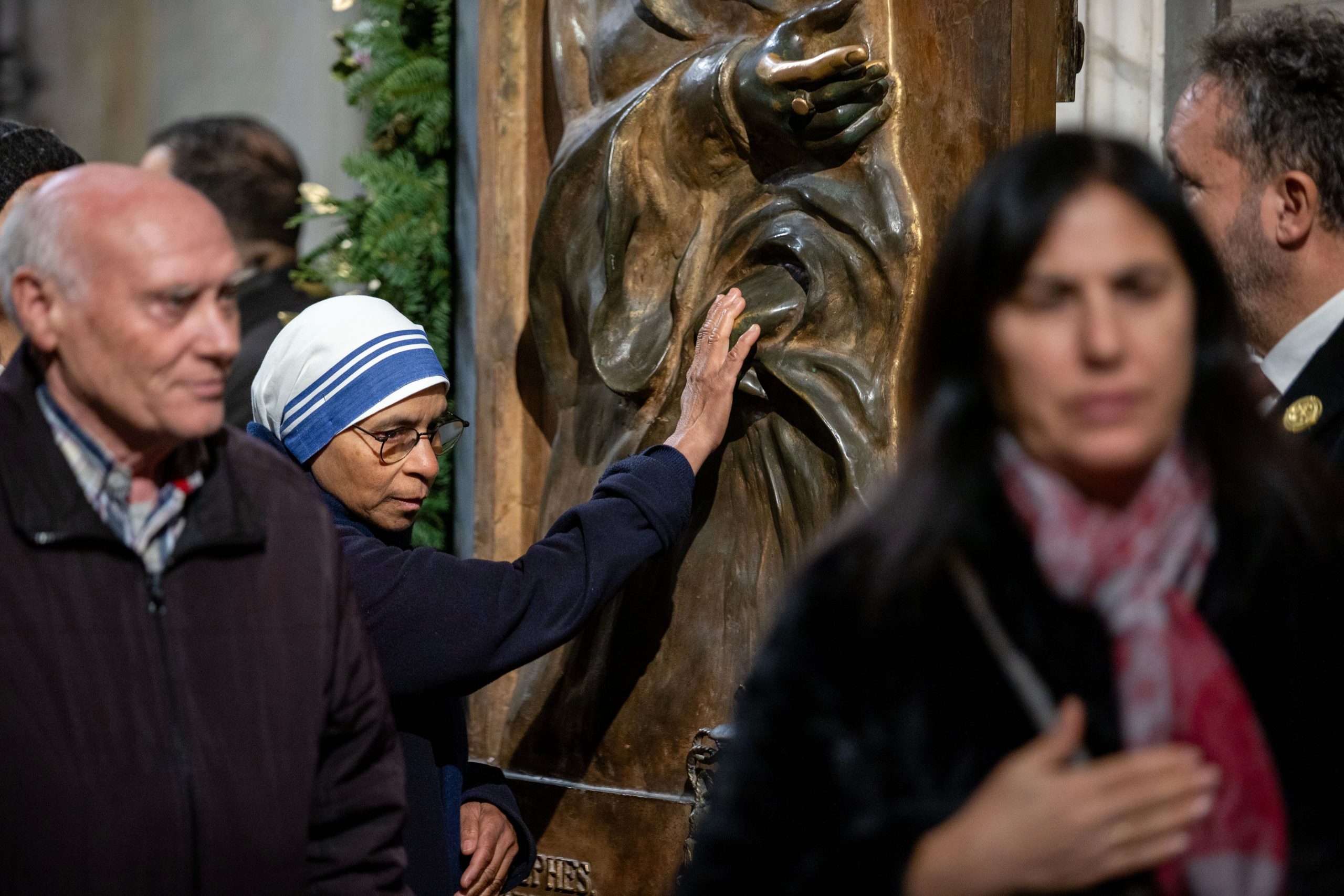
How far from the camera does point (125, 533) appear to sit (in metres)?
1.46

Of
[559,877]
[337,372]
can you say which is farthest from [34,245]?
[559,877]

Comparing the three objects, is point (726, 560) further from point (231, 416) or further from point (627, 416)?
point (231, 416)

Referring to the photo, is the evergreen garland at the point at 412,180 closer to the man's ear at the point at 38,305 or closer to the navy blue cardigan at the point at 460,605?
the navy blue cardigan at the point at 460,605

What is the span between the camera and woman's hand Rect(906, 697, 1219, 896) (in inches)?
39.2

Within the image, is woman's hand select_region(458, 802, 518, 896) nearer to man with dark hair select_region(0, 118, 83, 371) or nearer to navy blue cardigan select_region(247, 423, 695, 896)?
navy blue cardigan select_region(247, 423, 695, 896)

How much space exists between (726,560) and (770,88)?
29.7 inches

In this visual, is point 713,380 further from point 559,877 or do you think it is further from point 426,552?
point 559,877

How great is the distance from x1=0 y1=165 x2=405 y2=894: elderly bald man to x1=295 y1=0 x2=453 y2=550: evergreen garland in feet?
5.44

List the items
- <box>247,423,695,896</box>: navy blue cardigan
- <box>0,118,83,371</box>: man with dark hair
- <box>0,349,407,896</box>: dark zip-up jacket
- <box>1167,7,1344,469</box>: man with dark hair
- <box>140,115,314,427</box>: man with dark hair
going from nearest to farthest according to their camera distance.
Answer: <box>0,349,407,896</box>: dark zip-up jacket < <box>1167,7,1344,469</box>: man with dark hair < <box>247,423,695,896</box>: navy blue cardigan < <box>0,118,83,371</box>: man with dark hair < <box>140,115,314,427</box>: man with dark hair

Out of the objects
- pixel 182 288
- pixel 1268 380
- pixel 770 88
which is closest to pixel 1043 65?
pixel 770 88

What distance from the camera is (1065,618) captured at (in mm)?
1032

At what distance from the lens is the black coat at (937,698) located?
1024mm

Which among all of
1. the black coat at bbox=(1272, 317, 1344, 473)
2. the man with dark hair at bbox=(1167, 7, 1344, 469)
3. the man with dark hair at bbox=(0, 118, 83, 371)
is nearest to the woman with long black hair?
the black coat at bbox=(1272, 317, 1344, 473)

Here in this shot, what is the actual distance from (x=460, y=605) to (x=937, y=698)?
1.14 m
